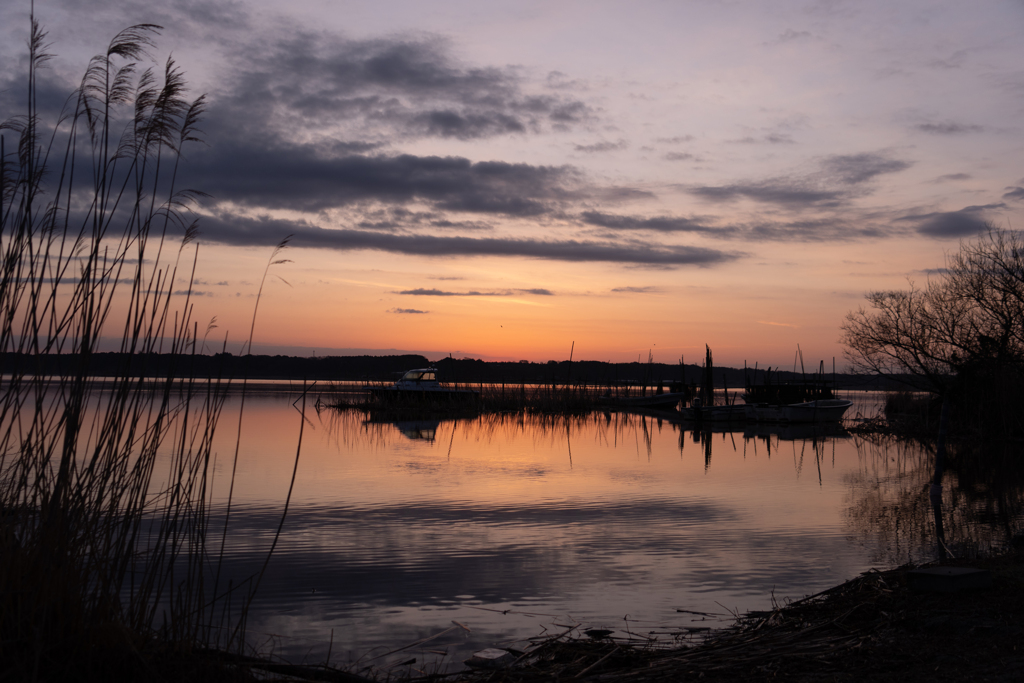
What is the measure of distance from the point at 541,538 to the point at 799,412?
25654mm

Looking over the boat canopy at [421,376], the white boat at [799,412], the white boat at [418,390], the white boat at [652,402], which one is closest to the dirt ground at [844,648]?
the white boat at [799,412]

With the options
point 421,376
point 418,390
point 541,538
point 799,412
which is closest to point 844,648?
point 541,538

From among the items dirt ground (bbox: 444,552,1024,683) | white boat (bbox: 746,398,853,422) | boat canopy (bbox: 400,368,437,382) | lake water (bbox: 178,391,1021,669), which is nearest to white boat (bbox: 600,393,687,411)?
white boat (bbox: 746,398,853,422)

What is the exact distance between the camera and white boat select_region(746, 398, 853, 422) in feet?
100

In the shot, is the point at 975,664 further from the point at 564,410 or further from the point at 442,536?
the point at 564,410

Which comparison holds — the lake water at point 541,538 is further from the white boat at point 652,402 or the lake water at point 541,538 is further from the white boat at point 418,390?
the white boat at point 652,402

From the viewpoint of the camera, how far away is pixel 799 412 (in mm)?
30484

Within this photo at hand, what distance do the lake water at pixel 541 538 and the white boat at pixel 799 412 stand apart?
14.2 metres

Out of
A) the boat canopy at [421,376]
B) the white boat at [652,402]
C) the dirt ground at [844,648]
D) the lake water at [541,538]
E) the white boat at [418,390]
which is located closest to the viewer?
the dirt ground at [844,648]

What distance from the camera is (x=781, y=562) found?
22.3 ft

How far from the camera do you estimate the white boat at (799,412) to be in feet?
100

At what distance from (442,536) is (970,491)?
30.7ft

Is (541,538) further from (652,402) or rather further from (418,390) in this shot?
(652,402)

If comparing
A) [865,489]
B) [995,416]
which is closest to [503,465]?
[865,489]
